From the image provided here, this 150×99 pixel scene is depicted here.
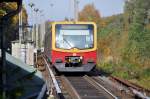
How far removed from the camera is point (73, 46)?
27.9 m

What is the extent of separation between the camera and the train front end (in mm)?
27531

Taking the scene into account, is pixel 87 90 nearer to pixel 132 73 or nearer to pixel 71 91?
pixel 71 91

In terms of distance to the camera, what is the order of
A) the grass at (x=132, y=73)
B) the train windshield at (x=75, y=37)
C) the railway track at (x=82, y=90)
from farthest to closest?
1. the train windshield at (x=75, y=37)
2. the grass at (x=132, y=73)
3. the railway track at (x=82, y=90)

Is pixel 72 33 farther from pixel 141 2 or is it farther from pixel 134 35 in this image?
pixel 141 2

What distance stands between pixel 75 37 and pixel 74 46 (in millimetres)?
461

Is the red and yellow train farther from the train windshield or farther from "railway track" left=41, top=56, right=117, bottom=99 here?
"railway track" left=41, top=56, right=117, bottom=99

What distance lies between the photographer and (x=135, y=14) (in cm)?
7762

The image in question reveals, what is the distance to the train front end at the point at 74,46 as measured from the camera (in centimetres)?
2753

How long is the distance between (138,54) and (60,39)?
9.11m

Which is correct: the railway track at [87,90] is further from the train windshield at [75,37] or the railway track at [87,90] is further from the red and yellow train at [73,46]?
the train windshield at [75,37]

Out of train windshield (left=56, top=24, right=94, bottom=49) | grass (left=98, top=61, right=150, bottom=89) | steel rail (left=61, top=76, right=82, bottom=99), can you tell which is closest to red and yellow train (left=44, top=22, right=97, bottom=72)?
train windshield (left=56, top=24, right=94, bottom=49)

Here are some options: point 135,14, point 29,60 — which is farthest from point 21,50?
point 135,14

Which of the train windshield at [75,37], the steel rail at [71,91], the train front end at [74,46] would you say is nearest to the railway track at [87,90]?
the steel rail at [71,91]

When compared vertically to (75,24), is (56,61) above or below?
below
